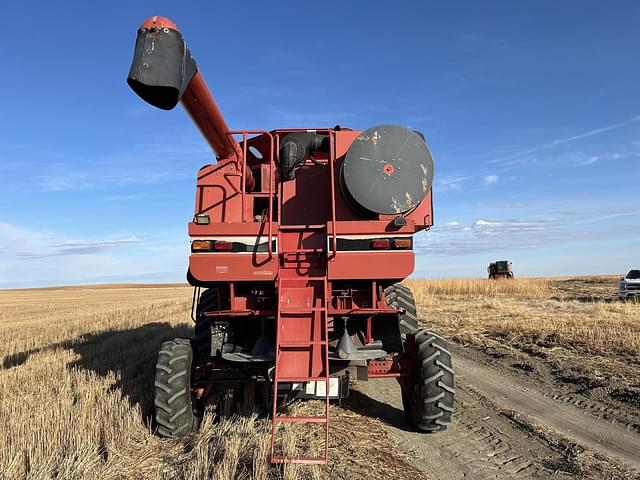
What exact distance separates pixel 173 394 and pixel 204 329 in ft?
5.15

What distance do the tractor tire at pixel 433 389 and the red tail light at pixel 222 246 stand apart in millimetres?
2347

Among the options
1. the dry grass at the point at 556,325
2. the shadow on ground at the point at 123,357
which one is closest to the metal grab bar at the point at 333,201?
the shadow on ground at the point at 123,357

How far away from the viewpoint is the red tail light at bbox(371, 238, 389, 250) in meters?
4.88

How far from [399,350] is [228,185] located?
2797mm

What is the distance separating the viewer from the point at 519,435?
4801mm

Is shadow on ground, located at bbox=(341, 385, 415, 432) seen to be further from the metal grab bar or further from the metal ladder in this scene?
the metal grab bar

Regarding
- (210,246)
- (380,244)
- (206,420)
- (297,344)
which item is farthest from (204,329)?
(380,244)

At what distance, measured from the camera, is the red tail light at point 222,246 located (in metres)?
4.87

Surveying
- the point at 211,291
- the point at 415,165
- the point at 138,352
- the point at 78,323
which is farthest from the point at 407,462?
the point at 78,323

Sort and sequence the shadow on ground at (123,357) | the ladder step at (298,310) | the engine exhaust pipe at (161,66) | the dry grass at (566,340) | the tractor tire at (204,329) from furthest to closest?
the dry grass at (566,340), the shadow on ground at (123,357), the tractor tire at (204,329), the ladder step at (298,310), the engine exhaust pipe at (161,66)

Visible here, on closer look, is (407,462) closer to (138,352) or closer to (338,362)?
(338,362)

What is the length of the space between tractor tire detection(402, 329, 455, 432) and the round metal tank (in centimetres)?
159

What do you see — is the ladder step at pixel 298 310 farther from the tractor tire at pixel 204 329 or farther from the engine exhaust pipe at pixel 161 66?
the engine exhaust pipe at pixel 161 66

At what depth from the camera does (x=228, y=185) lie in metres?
5.52
